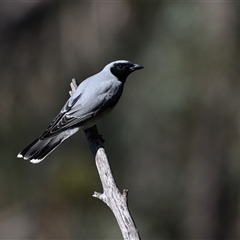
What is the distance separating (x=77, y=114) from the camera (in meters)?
4.41

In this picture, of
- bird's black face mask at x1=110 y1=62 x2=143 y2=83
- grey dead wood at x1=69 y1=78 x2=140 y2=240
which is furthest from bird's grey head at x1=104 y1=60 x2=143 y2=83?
grey dead wood at x1=69 y1=78 x2=140 y2=240

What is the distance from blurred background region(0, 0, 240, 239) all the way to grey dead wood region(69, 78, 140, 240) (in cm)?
310

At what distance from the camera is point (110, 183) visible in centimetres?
362

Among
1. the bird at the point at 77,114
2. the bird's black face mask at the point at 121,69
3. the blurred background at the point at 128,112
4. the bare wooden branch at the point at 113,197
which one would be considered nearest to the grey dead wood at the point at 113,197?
the bare wooden branch at the point at 113,197

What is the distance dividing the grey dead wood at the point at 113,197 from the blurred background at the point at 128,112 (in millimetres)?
3096

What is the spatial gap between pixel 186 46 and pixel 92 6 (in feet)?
5.27

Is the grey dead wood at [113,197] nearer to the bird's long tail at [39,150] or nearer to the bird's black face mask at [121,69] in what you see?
the bird's long tail at [39,150]

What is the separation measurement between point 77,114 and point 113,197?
3.71 feet

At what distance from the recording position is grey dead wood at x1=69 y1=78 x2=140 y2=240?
3.20m

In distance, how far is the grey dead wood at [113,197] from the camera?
3.20 metres

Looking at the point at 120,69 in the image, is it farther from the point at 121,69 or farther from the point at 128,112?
the point at 128,112

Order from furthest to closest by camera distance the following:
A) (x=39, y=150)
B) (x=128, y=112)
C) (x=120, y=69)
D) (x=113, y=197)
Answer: (x=128, y=112) < (x=120, y=69) < (x=39, y=150) < (x=113, y=197)

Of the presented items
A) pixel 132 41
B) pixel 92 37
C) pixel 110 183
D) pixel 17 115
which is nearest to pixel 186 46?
pixel 132 41

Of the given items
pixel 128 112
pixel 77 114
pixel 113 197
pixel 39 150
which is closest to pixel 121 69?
pixel 77 114
